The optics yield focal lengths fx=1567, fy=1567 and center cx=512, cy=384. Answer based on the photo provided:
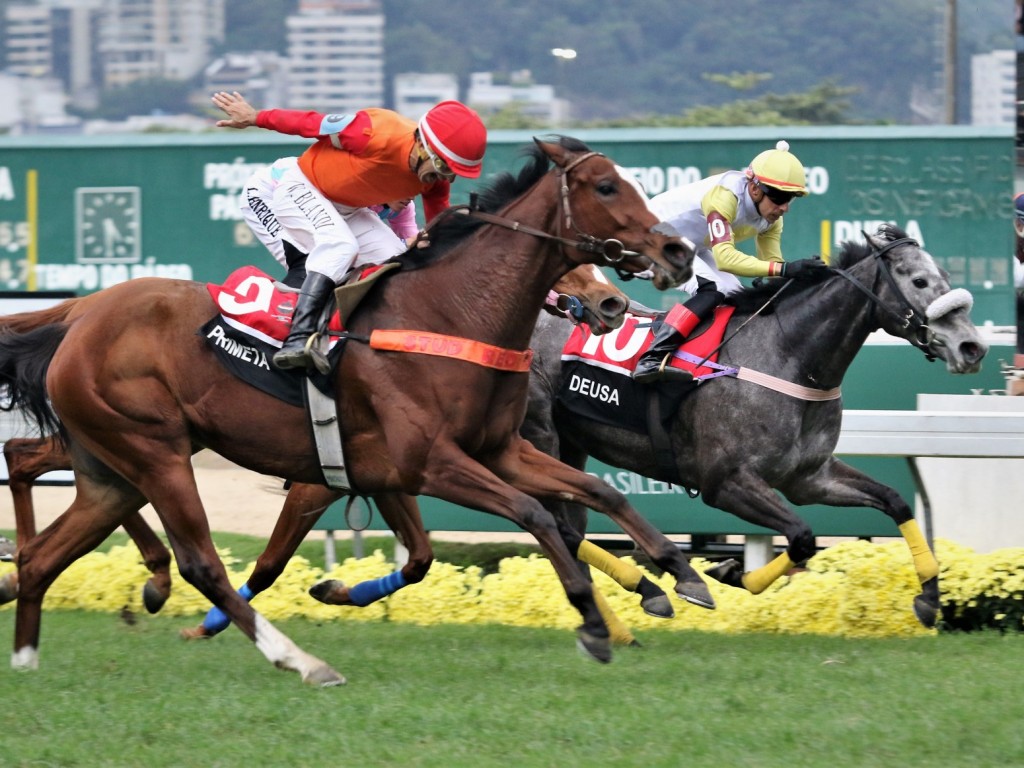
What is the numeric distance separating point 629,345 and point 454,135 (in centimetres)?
180

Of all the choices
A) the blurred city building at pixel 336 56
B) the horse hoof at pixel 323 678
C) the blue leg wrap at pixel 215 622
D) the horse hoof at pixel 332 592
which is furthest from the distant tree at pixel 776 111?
the horse hoof at pixel 323 678

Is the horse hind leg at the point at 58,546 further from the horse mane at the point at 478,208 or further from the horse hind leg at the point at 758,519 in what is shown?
the horse hind leg at the point at 758,519

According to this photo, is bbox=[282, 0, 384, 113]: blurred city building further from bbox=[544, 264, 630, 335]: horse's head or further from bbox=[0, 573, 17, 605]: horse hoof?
bbox=[544, 264, 630, 335]: horse's head

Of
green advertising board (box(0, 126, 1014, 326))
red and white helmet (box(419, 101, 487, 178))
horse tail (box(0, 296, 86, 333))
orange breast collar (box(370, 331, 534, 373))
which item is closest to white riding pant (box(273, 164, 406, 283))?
orange breast collar (box(370, 331, 534, 373))

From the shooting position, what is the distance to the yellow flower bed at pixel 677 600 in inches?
265

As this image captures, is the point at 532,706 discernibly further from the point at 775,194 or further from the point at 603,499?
the point at 775,194

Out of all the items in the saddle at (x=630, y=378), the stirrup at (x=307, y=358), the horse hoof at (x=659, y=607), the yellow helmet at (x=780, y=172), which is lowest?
the horse hoof at (x=659, y=607)

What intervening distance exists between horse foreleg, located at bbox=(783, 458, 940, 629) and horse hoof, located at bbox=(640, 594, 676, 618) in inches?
39.4

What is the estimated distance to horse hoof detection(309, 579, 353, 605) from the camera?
691cm

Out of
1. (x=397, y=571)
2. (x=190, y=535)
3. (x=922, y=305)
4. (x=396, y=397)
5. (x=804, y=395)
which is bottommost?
(x=397, y=571)

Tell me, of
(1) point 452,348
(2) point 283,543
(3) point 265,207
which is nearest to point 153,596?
(2) point 283,543

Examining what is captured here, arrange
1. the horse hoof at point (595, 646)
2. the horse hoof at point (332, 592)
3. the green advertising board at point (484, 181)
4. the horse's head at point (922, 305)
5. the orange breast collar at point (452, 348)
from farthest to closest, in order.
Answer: the green advertising board at point (484, 181) < the horse hoof at point (332, 592) < the horse's head at point (922, 305) < the orange breast collar at point (452, 348) < the horse hoof at point (595, 646)

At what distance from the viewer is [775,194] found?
6.72 meters

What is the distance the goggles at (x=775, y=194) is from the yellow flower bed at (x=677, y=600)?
1.62 meters
